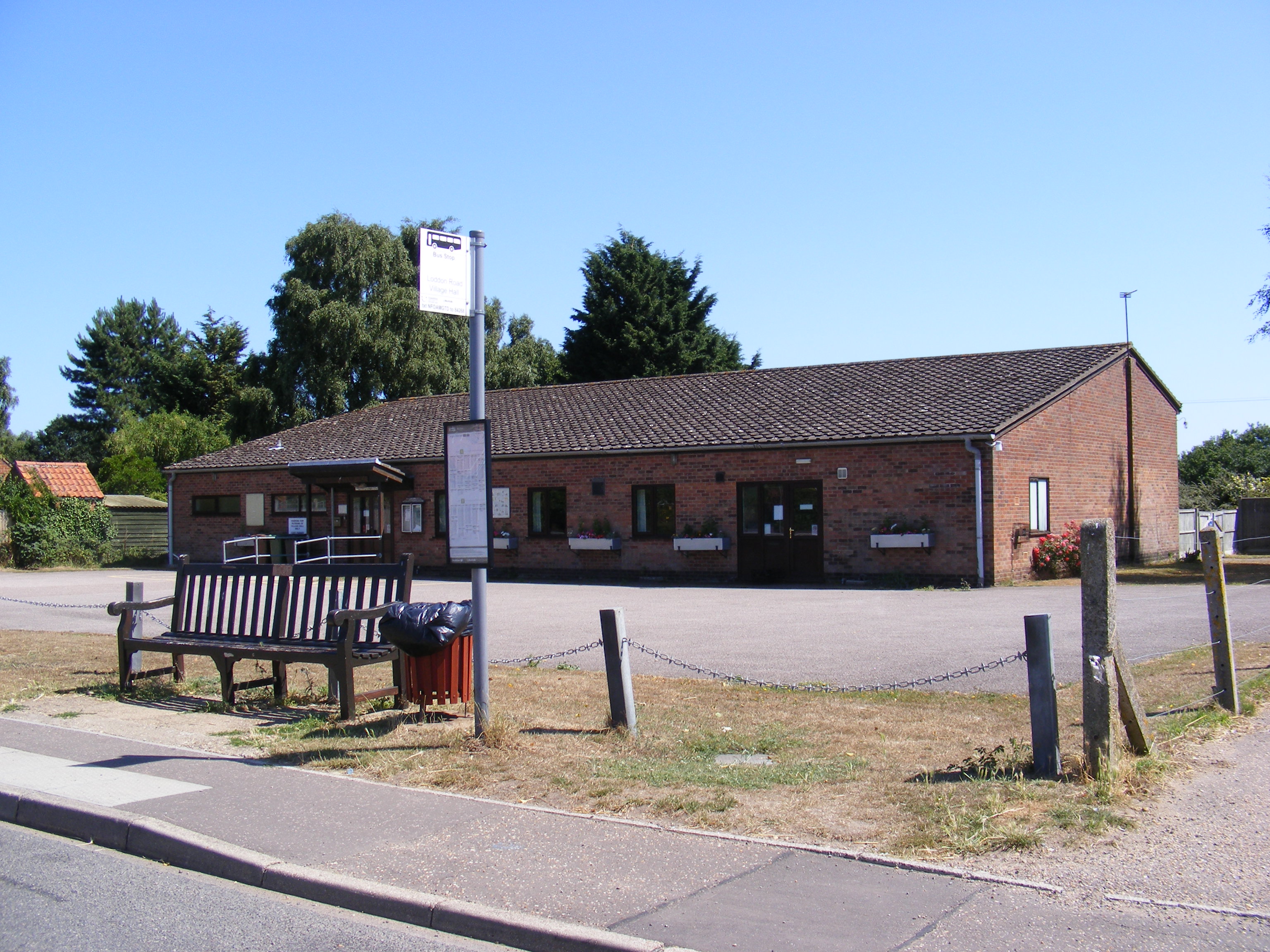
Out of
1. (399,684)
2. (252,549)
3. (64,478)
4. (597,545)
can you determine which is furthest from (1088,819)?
(64,478)

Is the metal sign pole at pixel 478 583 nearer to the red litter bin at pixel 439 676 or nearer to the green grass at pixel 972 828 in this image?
the red litter bin at pixel 439 676

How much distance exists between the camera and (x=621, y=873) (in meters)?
4.96

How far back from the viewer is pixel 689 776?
648cm

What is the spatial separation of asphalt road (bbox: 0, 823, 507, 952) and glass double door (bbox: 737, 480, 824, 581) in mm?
19159

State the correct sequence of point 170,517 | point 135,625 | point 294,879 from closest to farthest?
point 294,879, point 135,625, point 170,517

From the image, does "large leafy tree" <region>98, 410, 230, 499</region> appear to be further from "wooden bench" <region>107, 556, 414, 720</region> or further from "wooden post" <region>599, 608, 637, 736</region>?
"wooden post" <region>599, 608, 637, 736</region>

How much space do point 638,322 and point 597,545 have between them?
24.2 m

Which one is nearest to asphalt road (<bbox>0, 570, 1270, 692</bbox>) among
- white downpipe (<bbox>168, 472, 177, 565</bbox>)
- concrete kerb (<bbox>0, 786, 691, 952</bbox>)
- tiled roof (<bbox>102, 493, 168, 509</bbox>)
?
concrete kerb (<bbox>0, 786, 691, 952</bbox>)

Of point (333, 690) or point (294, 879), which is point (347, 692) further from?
point (294, 879)

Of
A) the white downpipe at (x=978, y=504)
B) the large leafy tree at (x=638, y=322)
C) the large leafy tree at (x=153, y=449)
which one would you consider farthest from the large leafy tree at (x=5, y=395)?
the white downpipe at (x=978, y=504)

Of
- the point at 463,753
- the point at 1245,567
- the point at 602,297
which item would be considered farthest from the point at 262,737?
the point at 602,297

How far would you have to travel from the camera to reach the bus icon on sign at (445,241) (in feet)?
24.2

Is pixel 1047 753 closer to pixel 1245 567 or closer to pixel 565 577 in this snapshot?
pixel 565 577

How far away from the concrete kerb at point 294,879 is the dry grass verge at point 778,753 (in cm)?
138
